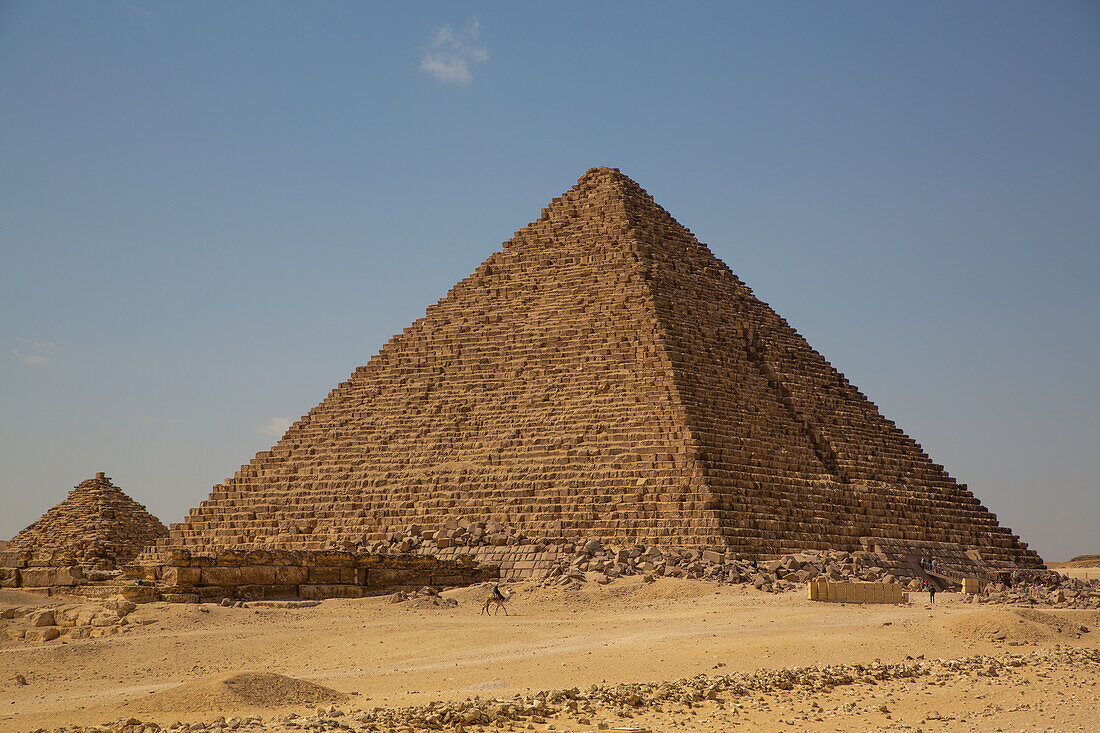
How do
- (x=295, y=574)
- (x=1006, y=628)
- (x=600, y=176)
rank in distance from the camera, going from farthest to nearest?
(x=600, y=176)
(x=295, y=574)
(x=1006, y=628)

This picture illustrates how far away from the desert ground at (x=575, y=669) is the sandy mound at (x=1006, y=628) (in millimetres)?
26

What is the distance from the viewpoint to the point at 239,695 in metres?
10.2

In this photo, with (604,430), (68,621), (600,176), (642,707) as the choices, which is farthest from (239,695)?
(600,176)

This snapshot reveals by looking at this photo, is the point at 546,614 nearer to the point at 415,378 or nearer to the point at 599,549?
the point at 599,549

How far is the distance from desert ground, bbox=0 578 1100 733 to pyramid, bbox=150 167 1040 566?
7.30m

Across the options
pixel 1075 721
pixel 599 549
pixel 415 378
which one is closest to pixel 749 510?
pixel 599 549

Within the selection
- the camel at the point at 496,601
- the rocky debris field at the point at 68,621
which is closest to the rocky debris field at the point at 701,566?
the camel at the point at 496,601

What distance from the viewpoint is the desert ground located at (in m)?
9.65

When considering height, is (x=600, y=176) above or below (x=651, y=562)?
above

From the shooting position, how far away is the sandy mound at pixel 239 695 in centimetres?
1009

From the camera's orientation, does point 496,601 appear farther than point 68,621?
Yes

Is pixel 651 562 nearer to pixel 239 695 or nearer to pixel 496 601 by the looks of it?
pixel 496 601

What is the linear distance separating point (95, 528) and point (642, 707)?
37143 millimetres

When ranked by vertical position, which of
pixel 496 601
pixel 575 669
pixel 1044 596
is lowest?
pixel 575 669
